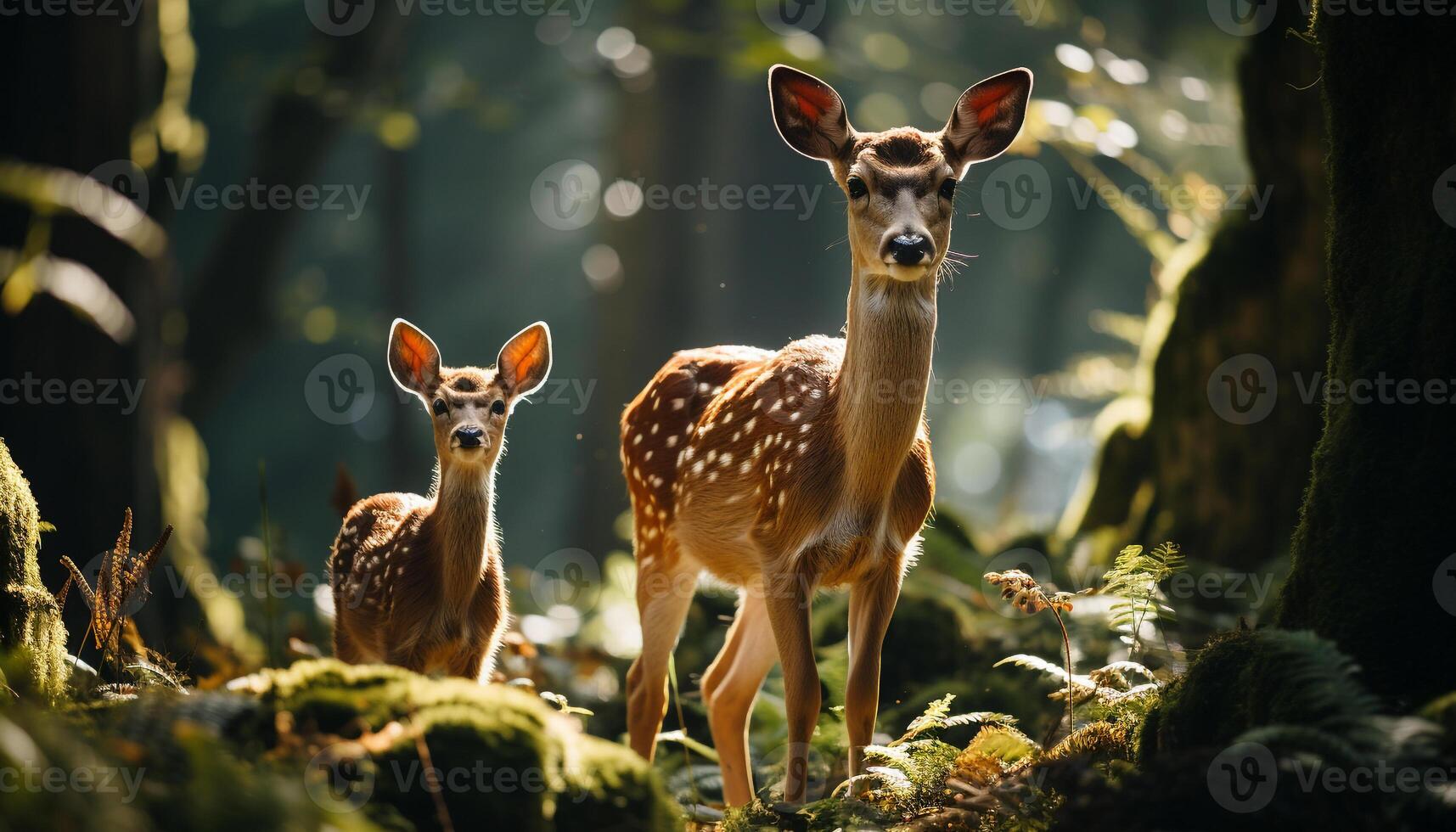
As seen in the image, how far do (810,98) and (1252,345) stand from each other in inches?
161

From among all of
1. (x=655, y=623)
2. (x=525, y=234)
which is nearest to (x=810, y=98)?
(x=655, y=623)

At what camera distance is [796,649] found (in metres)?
4.89

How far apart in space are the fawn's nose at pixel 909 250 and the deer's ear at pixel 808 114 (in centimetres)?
78

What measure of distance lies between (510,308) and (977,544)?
29238 millimetres

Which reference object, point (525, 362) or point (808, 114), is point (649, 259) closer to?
point (525, 362)

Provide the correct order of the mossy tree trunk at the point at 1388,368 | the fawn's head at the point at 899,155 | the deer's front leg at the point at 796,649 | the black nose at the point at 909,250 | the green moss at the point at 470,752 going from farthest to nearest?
1. the deer's front leg at the point at 796,649
2. the fawn's head at the point at 899,155
3. the black nose at the point at 909,250
4. the mossy tree trunk at the point at 1388,368
5. the green moss at the point at 470,752

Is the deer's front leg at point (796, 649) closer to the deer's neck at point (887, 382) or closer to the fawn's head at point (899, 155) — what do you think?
the deer's neck at point (887, 382)

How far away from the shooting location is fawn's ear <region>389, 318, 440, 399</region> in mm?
5445

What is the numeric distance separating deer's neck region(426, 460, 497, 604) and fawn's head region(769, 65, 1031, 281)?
1888mm

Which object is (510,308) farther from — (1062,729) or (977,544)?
(1062,729)

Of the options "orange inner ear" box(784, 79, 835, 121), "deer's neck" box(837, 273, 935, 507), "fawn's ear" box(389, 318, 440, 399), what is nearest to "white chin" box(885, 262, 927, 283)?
"deer's neck" box(837, 273, 935, 507)

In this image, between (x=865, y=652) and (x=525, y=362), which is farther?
(x=525, y=362)

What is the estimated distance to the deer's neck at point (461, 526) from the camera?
202 inches

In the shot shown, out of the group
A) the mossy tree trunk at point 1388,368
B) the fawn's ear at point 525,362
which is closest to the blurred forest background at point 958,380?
the mossy tree trunk at point 1388,368
